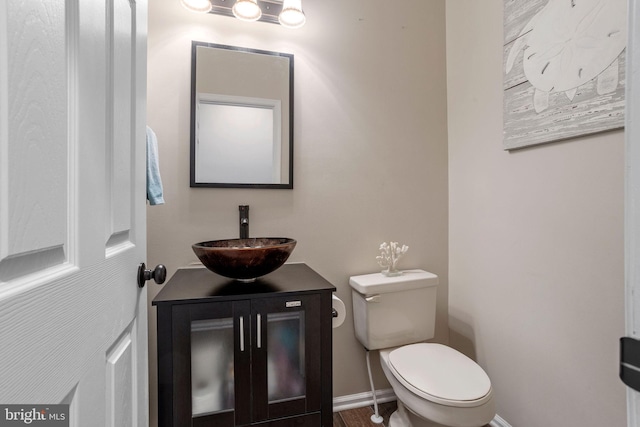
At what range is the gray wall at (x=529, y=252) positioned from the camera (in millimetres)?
1096

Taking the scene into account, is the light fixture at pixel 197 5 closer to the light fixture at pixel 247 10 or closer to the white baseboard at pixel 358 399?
the light fixture at pixel 247 10

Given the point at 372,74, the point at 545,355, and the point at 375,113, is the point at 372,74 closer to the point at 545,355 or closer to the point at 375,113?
the point at 375,113

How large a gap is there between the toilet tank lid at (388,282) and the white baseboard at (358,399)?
25.8 inches

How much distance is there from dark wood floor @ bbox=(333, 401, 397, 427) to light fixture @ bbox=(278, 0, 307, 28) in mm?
2120

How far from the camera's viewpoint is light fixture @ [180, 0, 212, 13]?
1.39m

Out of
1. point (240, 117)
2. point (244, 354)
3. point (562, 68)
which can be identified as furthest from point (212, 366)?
point (562, 68)

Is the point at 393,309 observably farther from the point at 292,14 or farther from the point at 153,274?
the point at 292,14

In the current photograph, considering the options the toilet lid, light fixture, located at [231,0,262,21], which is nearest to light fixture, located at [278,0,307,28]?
light fixture, located at [231,0,262,21]

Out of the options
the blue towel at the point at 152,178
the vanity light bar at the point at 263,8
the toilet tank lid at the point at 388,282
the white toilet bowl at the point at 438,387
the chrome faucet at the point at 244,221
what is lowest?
the white toilet bowl at the point at 438,387

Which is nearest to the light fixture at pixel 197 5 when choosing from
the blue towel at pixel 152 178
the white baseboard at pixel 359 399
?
the blue towel at pixel 152 178

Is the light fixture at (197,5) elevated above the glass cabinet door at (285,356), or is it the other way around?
the light fixture at (197,5)

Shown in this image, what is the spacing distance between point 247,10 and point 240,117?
514mm

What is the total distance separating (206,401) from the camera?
3.41 ft

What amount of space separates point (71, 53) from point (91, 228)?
0.29 meters
